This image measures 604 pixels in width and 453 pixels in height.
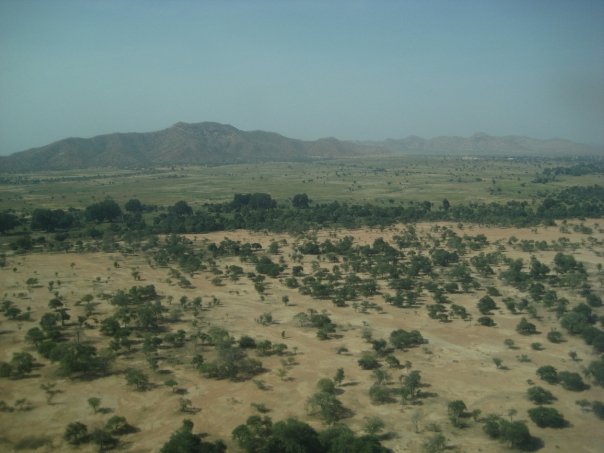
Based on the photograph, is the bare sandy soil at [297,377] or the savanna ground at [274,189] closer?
the bare sandy soil at [297,377]

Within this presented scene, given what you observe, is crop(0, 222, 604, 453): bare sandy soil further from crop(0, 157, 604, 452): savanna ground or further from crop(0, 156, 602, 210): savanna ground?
crop(0, 156, 602, 210): savanna ground

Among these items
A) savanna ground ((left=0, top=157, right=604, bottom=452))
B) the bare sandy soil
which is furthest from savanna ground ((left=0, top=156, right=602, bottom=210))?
the bare sandy soil

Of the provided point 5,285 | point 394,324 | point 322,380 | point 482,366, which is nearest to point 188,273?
point 5,285

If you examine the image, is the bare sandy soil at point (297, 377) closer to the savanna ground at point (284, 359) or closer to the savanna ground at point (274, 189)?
the savanna ground at point (284, 359)

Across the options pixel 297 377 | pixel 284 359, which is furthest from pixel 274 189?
pixel 297 377

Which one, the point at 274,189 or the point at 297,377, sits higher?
the point at 274,189

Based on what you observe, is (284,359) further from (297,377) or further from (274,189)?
(274,189)

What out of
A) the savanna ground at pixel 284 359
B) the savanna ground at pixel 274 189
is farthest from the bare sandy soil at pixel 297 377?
the savanna ground at pixel 274 189

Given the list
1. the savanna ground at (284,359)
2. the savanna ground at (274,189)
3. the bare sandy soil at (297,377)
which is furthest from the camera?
the savanna ground at (274,189)
